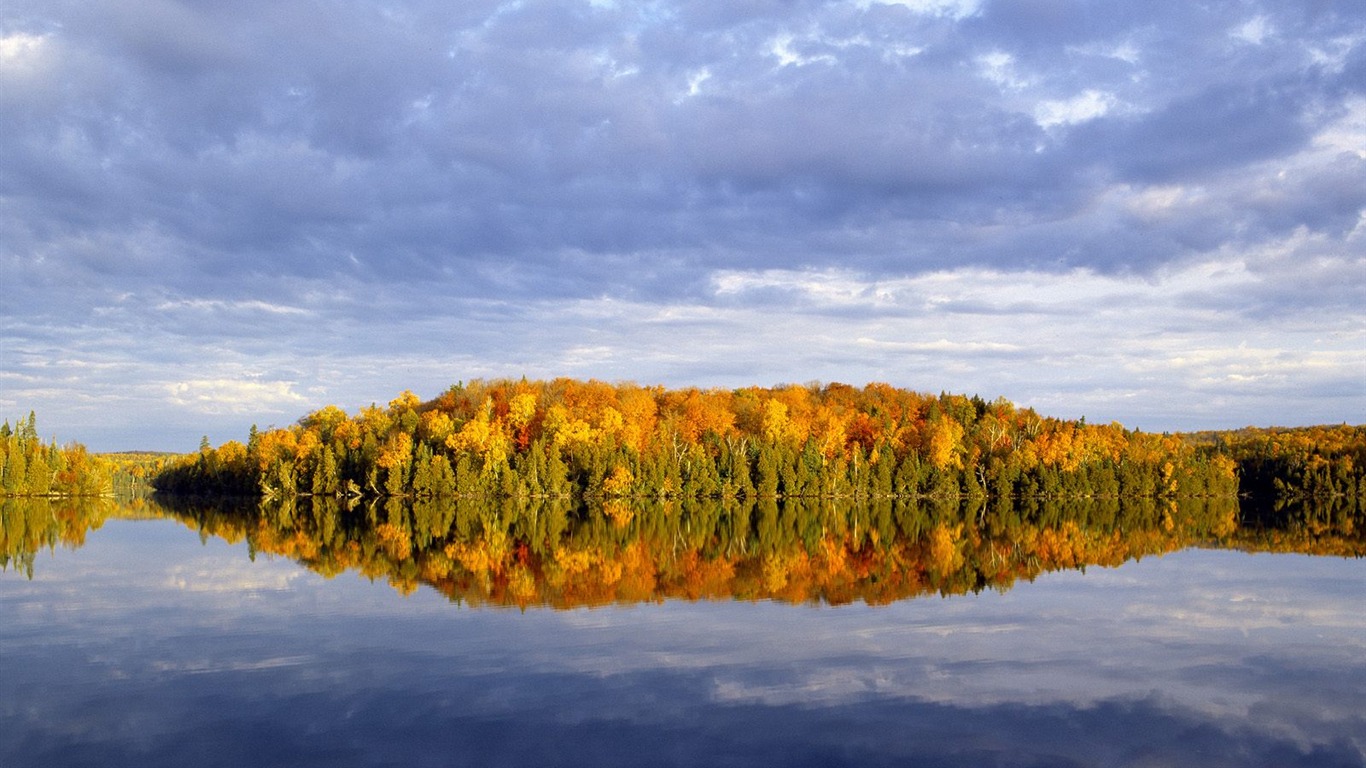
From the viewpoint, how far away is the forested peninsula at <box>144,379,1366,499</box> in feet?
323

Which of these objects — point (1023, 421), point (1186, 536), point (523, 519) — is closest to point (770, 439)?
point (1023, 421)

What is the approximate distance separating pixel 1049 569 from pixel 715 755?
25.5 m

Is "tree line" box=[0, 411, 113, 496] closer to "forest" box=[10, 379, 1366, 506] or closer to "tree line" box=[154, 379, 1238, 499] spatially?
"forest" box=[10, 379, 1366, 506]

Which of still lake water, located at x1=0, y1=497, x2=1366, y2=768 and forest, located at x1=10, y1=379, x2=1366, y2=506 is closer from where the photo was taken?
still lake water, located at x1=0, y1=497, x2=1366, y2=768

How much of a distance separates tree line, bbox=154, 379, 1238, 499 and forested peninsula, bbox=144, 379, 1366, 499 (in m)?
0.20

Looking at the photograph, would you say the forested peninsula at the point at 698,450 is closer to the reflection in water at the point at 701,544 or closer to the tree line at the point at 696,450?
the tree line at the point at 696,450

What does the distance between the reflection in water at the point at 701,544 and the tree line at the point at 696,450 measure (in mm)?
15556

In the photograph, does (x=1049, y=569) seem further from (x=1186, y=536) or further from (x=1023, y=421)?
(x=1023, y=421)

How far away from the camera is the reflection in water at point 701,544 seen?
29.4m

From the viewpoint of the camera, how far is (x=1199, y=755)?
13219 millimetres

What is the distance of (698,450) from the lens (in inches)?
4023

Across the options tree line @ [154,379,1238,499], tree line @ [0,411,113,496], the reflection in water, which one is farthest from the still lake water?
tree line @ [0,411,113,496]

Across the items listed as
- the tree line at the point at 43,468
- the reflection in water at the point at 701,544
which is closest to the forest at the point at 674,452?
the tree line at the point at 43,468

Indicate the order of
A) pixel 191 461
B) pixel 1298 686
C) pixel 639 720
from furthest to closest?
pixel 191 461, pixel 1298 686, pixel 639 720
